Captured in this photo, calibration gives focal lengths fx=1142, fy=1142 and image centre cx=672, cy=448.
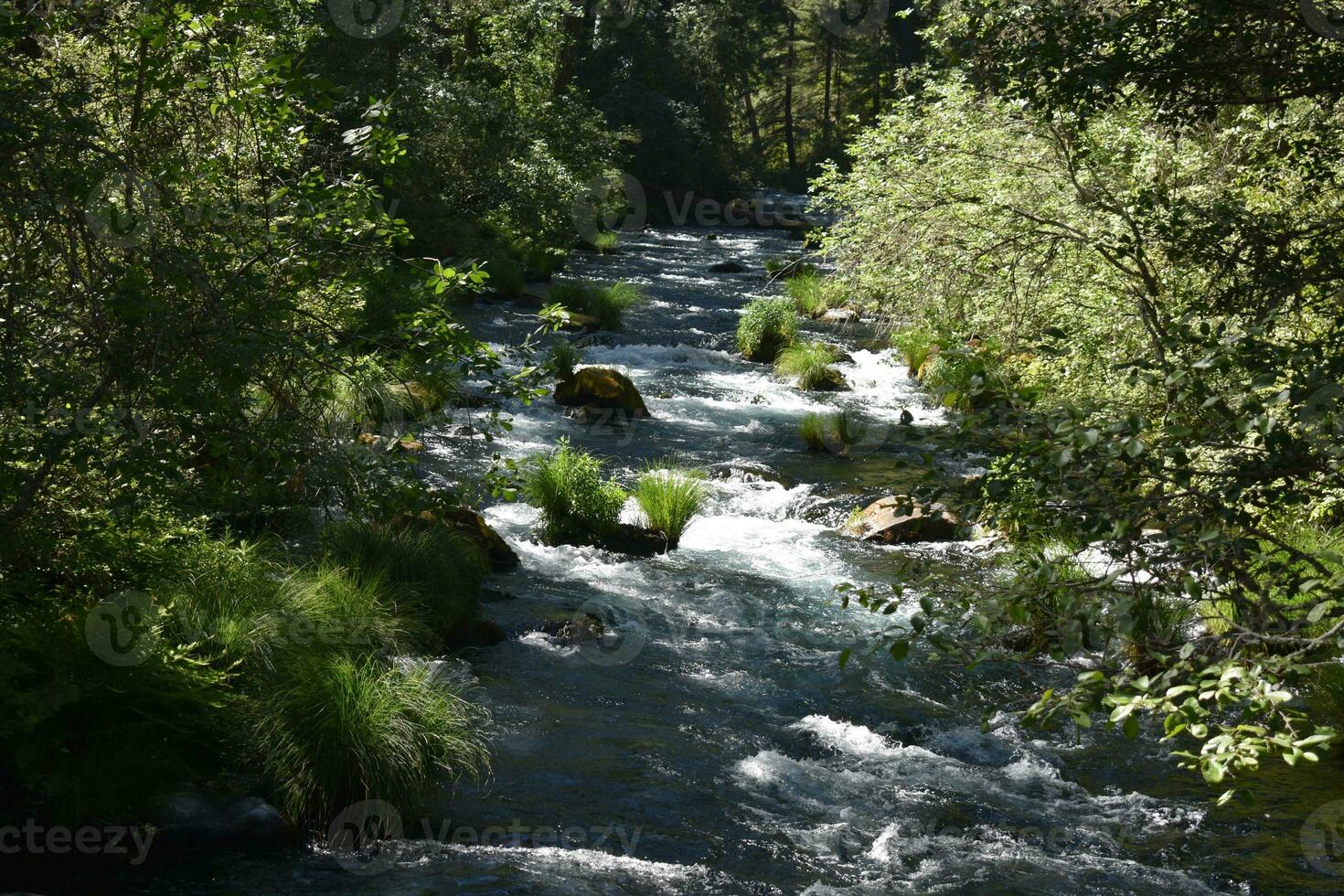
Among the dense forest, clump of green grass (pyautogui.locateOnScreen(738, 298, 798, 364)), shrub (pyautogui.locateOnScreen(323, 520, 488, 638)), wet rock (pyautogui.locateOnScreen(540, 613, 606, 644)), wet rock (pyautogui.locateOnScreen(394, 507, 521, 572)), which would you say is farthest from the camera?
clump of green grass (pyautogui.locateOnScreen(738, 298, 798, 364))

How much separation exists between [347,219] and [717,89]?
4198 centimetres

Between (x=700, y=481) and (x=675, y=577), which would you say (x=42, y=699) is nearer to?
(x=675, y=577)

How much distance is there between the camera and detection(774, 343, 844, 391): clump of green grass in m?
16.3

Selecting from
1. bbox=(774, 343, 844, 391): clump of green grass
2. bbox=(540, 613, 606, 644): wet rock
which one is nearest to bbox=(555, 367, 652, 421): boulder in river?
bbox=(774, 343, 844, 391): clump of green grass

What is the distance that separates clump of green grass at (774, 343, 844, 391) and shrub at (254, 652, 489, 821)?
11.1 m

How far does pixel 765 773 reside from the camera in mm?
6426

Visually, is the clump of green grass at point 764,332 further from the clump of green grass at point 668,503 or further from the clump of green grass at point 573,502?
the clump of green grass at point 573,502

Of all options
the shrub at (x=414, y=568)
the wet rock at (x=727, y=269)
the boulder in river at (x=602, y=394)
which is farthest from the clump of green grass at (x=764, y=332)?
the shrub at (x=414, y=568)

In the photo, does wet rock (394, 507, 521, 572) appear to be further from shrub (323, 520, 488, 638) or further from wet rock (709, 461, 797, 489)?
wet rock (709, 461, 797, 489)

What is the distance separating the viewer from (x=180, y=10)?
5.11 metres

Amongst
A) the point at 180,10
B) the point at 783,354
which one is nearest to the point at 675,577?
the point at 180,10

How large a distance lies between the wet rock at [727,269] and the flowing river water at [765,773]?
16.0 meters

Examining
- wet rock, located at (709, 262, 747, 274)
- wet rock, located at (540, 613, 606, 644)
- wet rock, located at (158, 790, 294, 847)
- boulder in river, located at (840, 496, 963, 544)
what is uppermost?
wet rock, located at (709, 262, 747, 274)

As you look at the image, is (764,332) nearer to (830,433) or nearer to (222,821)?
(830,433)
